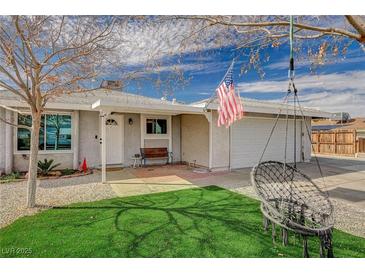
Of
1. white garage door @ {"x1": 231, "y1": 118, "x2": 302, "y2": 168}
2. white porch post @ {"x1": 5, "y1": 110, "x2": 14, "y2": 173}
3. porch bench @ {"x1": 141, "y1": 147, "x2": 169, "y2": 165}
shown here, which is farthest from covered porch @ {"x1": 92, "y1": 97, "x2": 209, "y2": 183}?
white porch post @ {"x1": 5, "y1": 110, "x2": 14, "y2": 173}

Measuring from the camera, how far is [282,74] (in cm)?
766

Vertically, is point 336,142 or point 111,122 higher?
point 111,122

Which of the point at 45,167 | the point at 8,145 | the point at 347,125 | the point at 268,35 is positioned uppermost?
the point at 268,35

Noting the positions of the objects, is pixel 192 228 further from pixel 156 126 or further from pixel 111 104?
pixel 156 126

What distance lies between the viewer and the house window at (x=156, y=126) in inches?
435

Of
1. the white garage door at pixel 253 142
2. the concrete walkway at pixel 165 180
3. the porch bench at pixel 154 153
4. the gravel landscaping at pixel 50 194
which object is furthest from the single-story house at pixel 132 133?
the gravel landscaping at pixel 50 194

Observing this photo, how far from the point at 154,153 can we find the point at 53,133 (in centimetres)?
440

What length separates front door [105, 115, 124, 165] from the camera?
33.3 feet

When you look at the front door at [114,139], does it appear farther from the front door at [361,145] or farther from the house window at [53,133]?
the front door at [361,145]

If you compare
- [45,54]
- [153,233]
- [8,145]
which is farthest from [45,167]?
[153,233]

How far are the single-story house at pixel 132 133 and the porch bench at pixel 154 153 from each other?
9.8 inches

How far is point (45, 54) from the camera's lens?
16.6 ft
